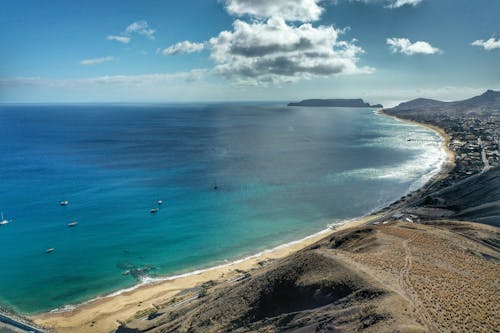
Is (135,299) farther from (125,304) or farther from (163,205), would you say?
(163,205)

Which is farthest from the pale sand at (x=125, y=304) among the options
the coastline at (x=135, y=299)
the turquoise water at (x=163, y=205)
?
the turquoise water at (x=163, y=205)

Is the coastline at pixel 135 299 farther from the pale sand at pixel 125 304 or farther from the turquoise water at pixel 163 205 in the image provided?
the turquoise water at pixel 163 205

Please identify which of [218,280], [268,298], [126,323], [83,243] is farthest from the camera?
[83,243]

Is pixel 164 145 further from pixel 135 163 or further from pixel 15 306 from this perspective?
pixel 15 306

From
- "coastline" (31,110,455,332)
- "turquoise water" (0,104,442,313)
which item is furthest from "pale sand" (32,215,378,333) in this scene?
"turquoise water" (0,104,442,313)

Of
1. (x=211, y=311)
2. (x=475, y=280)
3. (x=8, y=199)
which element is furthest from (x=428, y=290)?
(x=8, y=199)

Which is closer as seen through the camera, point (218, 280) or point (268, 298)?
point (268, 298)

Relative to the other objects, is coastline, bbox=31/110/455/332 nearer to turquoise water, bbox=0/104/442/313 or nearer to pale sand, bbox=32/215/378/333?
pale sand, bbox=32/215/378/333
